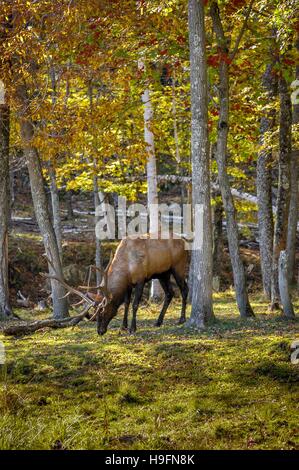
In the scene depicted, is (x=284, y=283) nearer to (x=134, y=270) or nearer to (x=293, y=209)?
(x=134, y=270)

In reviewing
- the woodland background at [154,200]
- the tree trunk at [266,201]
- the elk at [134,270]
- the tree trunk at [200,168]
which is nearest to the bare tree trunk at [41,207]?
the woodland background at [154,200]

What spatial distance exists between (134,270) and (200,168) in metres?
2.52

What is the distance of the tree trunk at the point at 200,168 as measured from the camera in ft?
39.1

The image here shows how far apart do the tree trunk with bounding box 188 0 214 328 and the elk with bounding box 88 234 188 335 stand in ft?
4.64

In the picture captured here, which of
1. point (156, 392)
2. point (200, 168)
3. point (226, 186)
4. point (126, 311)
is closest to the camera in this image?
point (156, 392)

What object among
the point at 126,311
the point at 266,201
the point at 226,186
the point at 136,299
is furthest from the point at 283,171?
the point at 266,201

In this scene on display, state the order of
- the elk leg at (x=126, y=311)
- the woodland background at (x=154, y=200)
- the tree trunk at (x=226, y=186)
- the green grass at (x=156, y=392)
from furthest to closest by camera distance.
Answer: the tree trunk at (x=226, y=186), the elk leg at (x=126, y=311), the woodland background at (x=154, y=200), the green grass at (x=156, y=392)

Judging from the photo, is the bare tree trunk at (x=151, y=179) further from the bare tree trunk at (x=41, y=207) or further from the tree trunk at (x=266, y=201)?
the bare tree trunk at (x=41, y=207)

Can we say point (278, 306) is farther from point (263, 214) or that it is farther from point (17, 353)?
point (17, 353)

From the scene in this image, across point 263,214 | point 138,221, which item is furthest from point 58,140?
point 138,221

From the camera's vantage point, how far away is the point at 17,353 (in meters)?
10.5

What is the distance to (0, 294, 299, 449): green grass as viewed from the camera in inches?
281

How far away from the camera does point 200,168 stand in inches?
472

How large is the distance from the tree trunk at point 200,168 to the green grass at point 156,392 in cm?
65
